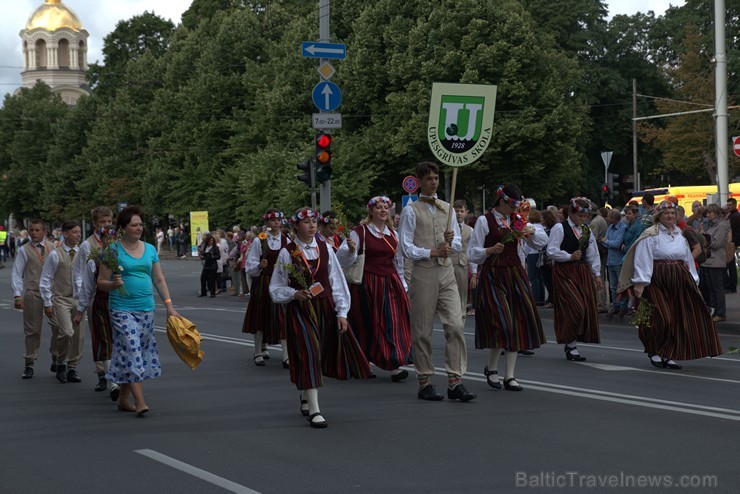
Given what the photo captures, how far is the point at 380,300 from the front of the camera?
1111 cm

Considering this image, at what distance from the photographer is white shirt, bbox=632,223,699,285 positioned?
12.0 metres

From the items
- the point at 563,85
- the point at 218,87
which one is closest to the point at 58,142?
the point at 218,87

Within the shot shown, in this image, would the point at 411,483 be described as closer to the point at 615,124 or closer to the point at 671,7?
the point at 615,124

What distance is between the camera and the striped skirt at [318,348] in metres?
8.73

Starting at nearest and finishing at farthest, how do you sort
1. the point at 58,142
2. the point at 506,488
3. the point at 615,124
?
the point at 506,488 < the point at 615,124 < the point at 58,142

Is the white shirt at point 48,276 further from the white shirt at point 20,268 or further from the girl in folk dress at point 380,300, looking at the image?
the girl in folk dress at point 380,300

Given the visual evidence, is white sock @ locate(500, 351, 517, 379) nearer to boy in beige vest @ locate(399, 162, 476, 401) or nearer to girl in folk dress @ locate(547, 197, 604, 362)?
boy in beige vest @ locate(399, 162, 476, 401)

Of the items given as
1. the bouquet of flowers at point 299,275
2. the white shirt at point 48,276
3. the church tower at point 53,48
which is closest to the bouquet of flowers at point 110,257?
the bouquet of flowers at point 299,275

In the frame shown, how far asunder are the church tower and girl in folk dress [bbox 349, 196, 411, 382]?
144845 mm

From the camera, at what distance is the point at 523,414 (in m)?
9.04

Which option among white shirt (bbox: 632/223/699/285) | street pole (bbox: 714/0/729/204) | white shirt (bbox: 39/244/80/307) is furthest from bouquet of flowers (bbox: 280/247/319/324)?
street pole (bbox: 714/0/729/204)

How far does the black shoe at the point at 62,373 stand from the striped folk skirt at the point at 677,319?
6.25 meters

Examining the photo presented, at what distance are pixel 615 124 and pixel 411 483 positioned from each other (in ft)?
183

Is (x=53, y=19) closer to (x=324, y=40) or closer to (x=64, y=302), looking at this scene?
(x=324, y=40)
